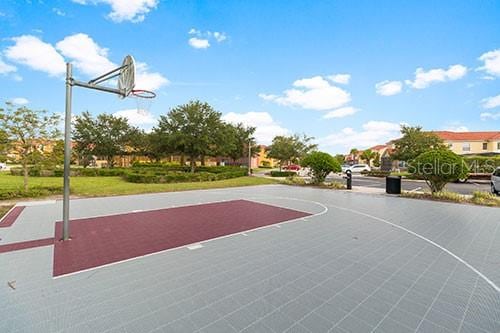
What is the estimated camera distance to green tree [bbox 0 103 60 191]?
10.2m

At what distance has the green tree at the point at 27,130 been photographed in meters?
10.2

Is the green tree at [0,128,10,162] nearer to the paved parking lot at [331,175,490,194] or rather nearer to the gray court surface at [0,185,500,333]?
the gray court surface at [0,185,500,333]

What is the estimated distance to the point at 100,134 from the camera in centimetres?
2850

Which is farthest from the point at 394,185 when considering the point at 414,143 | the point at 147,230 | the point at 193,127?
the point at 193,127

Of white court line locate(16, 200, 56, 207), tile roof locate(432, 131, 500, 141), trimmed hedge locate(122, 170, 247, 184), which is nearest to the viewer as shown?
white court line locate(16, 200, 56, 207)

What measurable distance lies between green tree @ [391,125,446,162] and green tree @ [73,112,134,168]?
33769mm

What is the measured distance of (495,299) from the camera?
2.78 metres

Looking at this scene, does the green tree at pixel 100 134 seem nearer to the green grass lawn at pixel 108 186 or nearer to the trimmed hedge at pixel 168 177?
the green grass lawn at pixel 108 186

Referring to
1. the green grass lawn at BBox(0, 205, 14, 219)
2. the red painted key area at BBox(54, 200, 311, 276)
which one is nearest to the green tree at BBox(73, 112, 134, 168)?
the green grass lawn at BBox(0, 205, 14, 219)

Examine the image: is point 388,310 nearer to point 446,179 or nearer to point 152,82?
point 152,82

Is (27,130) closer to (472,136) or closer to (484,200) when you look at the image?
(484,200)

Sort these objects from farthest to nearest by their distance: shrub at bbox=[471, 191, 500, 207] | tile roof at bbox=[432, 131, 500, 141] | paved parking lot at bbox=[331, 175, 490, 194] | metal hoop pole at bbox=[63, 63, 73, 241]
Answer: tile roof at bbox=[432, 131, 500, 141], paved parking lot at bbox=[331, 175, 490, 194], shrub at bbox=[471, 191, 500, 207], metal hoop pole at bbox=[63, 63, 73, 241]

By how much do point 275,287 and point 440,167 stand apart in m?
11.2

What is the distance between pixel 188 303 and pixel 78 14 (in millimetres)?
11115
